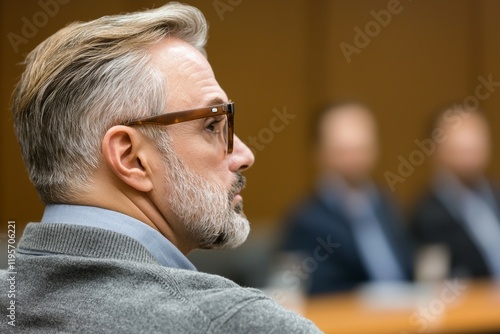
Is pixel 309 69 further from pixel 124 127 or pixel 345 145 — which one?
pixel 124 127

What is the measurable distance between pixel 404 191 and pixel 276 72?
1242 millimetres

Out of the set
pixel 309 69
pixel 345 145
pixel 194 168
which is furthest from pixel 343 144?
pixel 194 168

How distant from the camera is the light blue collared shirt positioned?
1.22 m

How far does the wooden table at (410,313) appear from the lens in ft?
10.6

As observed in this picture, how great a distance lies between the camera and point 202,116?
135 centimetres

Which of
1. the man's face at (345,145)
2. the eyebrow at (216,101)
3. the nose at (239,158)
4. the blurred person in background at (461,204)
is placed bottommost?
the blurred person in background at (461,204)

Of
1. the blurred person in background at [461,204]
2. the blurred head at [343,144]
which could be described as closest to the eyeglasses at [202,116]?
the blurred head at [343,144]

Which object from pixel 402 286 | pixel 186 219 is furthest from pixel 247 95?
pixel 186 219

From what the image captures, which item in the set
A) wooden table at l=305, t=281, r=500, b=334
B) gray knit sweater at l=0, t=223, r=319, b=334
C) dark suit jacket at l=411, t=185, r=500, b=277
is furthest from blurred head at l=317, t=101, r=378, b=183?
gray knit sweater at l=0, t=223, r=319, b=334

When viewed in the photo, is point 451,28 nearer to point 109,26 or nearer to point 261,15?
point 261,15

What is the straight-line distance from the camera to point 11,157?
16.3 ft

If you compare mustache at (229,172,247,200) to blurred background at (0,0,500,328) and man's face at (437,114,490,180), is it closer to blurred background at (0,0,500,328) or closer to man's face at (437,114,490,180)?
man's face at (437,114,490,180)

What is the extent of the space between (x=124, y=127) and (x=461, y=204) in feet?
10.7

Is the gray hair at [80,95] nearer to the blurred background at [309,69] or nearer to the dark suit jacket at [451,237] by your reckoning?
the dark suit jacket at [451,237]
